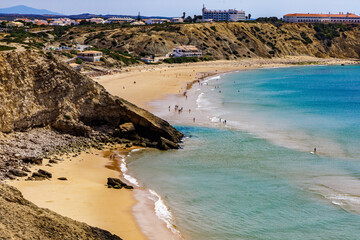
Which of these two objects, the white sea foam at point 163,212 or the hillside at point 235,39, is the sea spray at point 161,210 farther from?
the hillside at point 235,39

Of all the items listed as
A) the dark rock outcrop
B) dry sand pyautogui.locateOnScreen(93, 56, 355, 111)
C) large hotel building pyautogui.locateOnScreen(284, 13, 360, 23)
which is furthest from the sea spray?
large hotel building pyautogui.locateOnScreen(284, 13, 360, 23)

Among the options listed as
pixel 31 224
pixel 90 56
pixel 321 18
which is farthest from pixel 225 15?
pixel 31 224

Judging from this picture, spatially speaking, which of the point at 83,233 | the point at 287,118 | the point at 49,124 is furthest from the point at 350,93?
the point at 83,233

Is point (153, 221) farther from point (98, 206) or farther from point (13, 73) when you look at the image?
point (13, 73)

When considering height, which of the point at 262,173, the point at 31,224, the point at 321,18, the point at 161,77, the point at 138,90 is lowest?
the point at 262,173

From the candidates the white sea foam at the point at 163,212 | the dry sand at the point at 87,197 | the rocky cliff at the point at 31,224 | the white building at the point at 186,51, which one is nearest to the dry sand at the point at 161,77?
the white building at the point at 186,51

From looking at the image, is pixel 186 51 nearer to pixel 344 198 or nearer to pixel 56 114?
pixel 56 114
